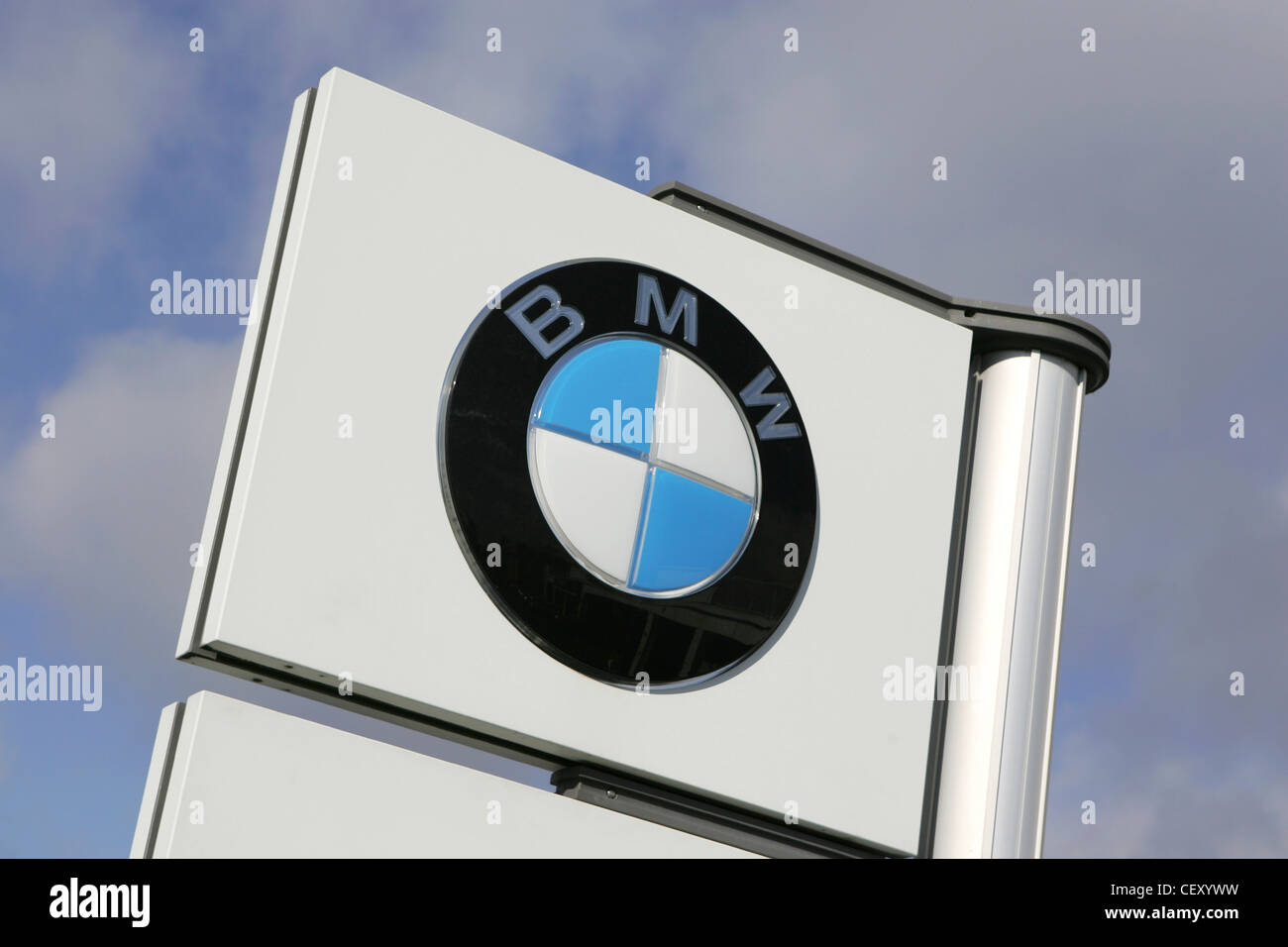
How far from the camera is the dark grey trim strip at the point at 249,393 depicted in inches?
220

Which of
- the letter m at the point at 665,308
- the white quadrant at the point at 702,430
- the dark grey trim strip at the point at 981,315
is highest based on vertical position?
the dark grey trim strip at the point at 981,315

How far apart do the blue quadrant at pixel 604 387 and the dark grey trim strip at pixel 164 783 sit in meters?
1.98

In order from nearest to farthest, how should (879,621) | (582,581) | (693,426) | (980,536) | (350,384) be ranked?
(350,384)
(582,581)
(693,426)
(879,621)
(980,536)

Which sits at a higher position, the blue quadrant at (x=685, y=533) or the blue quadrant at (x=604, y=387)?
the blue quadrant at (x=604, y=387)

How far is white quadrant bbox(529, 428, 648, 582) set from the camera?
6469 millimetres

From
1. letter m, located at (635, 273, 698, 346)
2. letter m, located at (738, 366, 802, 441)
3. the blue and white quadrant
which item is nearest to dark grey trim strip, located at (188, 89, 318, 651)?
the blue and white quadrant

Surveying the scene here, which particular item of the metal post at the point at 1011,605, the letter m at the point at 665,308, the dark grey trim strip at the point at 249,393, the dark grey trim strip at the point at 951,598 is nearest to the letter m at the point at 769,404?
the letter m at the point at 665,308

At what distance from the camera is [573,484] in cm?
651

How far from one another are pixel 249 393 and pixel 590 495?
1493mm

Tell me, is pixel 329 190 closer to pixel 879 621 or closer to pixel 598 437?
pixel 598 437

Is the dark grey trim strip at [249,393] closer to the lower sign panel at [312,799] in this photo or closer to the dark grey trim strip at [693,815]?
the lower sign panel at [312,799]
